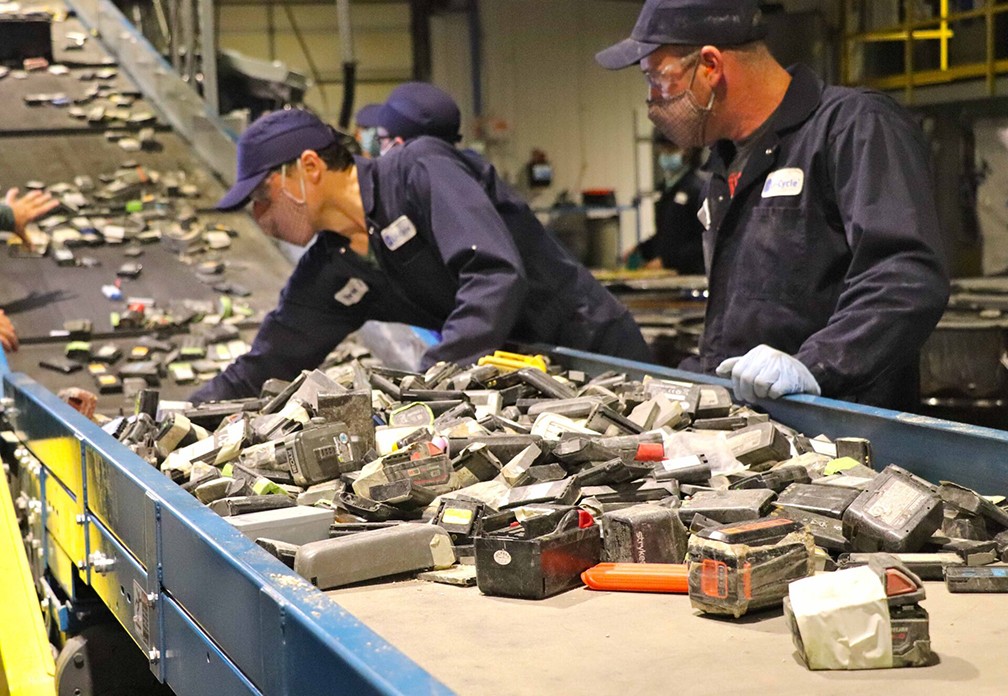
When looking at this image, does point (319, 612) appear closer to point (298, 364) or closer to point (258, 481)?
point (258, 481)

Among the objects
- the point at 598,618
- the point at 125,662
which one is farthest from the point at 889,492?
the point at 125,662

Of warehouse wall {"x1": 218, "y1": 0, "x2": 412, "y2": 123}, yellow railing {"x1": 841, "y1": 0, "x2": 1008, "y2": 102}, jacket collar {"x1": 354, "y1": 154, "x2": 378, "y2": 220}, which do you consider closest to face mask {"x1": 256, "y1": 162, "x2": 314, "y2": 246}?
jacket collar {"x1": 354, "y1": 154, "x2": 378, "y2": 220}

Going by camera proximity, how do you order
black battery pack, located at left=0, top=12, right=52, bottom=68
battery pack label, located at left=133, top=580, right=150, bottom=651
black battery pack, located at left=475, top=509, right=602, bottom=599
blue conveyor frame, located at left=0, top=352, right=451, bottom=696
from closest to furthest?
blue conveyor frame, located at left=0, top=352, right=451, bottom=696 → black battery pack, located at left=475, top=509, right=602, bottom=599 → battery pack label, located at left=133, top=580, right=150, bottom=651 → black battery pack, located at left=0, top=12, right=52, bottom=68

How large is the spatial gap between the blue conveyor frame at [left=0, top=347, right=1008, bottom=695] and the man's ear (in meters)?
0.87

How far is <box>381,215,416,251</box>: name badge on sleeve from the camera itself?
3.17 metres

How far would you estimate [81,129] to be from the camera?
6.56 m

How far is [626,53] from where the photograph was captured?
273cm

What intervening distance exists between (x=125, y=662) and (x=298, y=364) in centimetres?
114

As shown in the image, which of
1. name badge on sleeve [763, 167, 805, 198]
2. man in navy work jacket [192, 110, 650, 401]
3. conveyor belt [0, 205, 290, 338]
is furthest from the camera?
conveyor belt [0, 205, 290, 338]

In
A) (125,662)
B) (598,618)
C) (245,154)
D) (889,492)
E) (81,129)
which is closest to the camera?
(598,618)

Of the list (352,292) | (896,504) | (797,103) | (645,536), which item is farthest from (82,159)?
(896,504)

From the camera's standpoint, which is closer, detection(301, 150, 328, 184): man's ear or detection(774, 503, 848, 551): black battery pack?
detection(774, 503, 848, 551): black battery pack

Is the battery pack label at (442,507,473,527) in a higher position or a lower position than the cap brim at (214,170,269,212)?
lower

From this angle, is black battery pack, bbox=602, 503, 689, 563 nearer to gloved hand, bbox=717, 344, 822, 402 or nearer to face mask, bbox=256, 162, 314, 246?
gloved hand, bbox=717, 344, 822, 402
